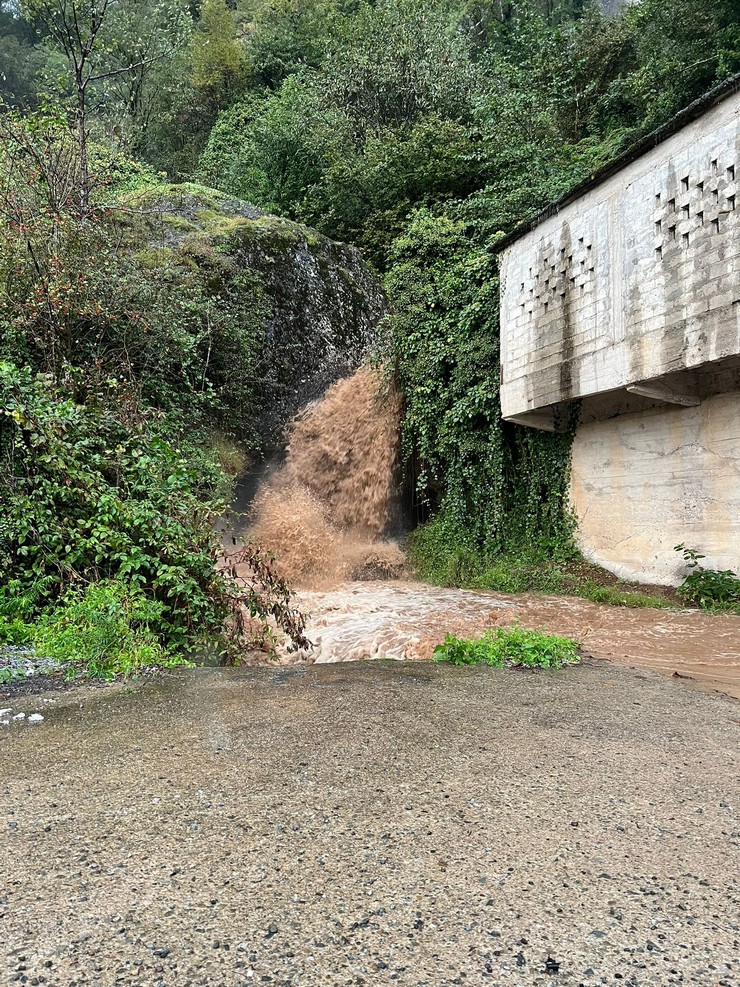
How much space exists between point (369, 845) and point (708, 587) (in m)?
7.09

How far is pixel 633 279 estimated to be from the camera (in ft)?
25.9

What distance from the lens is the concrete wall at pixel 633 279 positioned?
681 cm

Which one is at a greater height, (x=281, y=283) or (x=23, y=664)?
(x=281, y=283)

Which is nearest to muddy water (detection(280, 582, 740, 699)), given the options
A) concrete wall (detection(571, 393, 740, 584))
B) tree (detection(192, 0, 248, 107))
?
concrete wall (detection(571, 393, 740, 584))

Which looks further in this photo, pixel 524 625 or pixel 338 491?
pixel 338 491

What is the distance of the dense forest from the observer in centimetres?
557

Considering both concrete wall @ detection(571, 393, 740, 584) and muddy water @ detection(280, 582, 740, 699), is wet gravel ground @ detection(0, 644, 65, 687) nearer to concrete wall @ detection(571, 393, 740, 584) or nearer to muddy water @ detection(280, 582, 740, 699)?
muddy water @ detection(280, 582, 740, 699)

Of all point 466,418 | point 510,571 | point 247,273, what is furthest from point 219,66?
point 510,571

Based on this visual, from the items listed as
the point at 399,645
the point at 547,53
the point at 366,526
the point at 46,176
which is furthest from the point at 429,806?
the point at 547,53

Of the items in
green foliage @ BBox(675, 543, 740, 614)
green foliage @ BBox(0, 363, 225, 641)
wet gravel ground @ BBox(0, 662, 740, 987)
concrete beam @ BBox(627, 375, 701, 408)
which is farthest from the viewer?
concrete beam @ BBox(627, 375, 701, 408)

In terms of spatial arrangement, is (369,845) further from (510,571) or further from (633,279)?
(510,571)

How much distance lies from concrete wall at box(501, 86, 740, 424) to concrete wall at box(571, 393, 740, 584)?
3.19 feet

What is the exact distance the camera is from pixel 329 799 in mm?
2414

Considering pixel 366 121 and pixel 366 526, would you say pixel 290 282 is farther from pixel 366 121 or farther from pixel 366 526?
pixel 366 121
